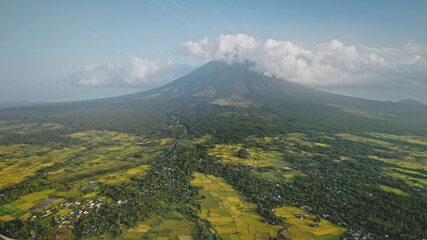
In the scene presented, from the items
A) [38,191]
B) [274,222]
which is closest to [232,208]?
[274,222]

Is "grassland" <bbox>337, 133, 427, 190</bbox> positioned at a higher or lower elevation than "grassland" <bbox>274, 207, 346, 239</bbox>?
higher

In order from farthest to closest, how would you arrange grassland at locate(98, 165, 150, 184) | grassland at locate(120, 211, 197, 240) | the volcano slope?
1. grassland at locate(98, 165, 150, 184)
2. the volcano slope
3. grassland at locate(120, 211, 197, 240)

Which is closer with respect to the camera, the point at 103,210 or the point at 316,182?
the point at 103,210

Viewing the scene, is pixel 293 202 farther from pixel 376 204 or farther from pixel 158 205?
pixel 158 205

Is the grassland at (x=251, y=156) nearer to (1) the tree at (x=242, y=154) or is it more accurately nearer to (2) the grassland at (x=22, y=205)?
(1) the tree at (x=242, y=154)

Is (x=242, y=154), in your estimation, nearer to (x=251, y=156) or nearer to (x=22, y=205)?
(x=251, y=156)

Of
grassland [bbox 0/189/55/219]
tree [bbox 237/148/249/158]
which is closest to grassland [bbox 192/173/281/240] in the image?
tree [bbox 237/148/249/158]

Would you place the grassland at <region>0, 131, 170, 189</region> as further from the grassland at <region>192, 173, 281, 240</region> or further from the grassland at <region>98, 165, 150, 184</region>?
the grassland at <region>192, 173, 281, 240</region>

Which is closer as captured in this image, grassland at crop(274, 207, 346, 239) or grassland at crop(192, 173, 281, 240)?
grassland at crop(274, 207, 346, 239)
